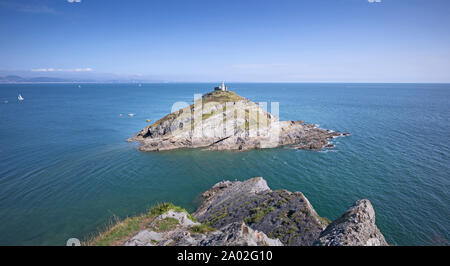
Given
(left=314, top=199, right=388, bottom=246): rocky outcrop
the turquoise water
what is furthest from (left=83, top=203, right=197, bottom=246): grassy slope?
the turquoise water

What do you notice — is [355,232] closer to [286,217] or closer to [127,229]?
[286,217]

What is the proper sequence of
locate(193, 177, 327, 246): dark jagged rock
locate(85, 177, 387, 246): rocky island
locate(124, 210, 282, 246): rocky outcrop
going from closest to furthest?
locate(124, 210, 282, 246): rocky outcrop → locate(85, 177, 387, 246): rocky island → locate(193, 177, 327, 246): dark jagged rock

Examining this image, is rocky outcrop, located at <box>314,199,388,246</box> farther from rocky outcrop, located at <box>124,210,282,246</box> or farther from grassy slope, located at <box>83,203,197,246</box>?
grassy slope, located at <box>83,203,197,246</box>

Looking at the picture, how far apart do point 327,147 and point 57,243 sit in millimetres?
62325

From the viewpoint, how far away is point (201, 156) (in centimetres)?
5431

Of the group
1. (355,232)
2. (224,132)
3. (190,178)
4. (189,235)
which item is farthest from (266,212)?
(224,132)

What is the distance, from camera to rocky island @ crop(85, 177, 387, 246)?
13.7 meters

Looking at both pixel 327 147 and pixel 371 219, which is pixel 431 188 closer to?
pixel 327 147

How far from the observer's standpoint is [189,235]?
50.0ft

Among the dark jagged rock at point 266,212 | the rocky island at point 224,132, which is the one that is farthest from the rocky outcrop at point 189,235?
the rocky island at point 224,132

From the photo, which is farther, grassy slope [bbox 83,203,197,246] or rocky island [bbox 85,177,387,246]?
grassy slope [bbox 83,203,197,246]

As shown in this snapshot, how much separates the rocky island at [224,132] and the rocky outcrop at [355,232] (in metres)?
43.1

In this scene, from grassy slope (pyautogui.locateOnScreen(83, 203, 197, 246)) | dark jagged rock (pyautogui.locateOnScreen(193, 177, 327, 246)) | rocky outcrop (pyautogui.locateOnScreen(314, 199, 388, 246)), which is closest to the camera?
rocky outcrop (pyautogui.locateOnScreen(314, 199, 388, 246))
